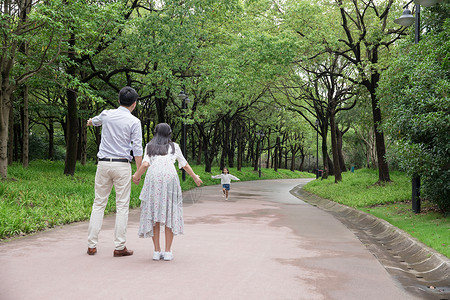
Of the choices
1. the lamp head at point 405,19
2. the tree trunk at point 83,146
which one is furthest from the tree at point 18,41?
the tree trunk at point 83,146

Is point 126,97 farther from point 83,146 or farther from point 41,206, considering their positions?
point 83,146

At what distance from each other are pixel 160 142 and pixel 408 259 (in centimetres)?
444

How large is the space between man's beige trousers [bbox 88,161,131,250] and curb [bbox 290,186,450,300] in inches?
146

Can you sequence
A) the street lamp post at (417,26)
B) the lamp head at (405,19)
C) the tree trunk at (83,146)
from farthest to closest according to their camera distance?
1. the tree trunk at (83,146)
2. the lamp head at (405,19)
3. the street lamp post at (417,26)

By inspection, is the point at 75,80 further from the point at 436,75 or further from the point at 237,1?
the point at 436,75

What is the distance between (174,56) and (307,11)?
21.4 feet

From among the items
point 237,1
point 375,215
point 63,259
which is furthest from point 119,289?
point 237,1

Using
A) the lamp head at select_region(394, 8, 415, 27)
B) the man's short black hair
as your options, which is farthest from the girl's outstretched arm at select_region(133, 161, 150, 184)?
the lamp head at select_region(394, 8, 415, 27)

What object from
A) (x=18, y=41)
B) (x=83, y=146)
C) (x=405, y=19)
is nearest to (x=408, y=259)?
(x=405, y=19)

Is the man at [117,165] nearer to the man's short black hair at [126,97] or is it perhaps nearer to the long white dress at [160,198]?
the man's short black hair at [126,97]

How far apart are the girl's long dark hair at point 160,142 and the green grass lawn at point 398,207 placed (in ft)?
14.2

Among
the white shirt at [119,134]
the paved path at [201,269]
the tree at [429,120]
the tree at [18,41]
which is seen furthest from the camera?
the tree at [18,41]

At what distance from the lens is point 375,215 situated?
11.1 meters

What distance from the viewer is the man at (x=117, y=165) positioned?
5516mm
